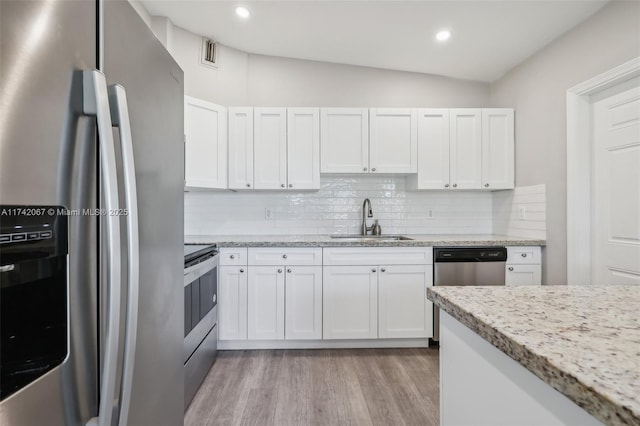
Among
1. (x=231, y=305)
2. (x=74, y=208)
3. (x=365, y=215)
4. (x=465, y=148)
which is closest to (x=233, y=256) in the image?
(x=231, y=305)

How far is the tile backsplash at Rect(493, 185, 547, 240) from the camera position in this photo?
2.57 m

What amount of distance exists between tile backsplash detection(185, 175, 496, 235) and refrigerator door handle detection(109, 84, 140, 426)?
2.41 m

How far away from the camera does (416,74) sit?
3.21 metres

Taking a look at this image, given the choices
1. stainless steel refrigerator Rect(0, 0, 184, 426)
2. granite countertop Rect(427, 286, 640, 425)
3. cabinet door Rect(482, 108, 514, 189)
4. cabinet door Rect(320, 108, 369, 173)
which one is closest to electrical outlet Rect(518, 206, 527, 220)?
cabinet door Rect(482, 108, 514, 189)

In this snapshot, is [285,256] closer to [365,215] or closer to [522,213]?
[365,215]

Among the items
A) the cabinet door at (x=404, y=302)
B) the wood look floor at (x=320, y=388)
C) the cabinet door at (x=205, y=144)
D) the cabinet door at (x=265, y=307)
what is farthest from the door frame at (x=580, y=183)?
the cabinet door at (x=205, y=144)

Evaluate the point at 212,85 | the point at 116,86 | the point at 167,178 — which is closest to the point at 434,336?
the point at 167,178

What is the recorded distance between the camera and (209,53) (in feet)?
9.09

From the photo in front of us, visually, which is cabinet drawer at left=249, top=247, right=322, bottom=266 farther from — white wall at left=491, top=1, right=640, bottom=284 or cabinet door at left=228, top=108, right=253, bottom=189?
white wall at left=491, top=1, right=640, bottom=284

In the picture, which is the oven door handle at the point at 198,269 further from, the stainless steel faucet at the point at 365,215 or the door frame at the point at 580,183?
the door frame at the point at 580,183

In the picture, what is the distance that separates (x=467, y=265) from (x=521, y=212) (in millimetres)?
857

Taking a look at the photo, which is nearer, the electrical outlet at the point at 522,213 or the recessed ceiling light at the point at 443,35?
the recessed ceiling light at the point at 443,35

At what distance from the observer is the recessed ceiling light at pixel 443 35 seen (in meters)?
2.48

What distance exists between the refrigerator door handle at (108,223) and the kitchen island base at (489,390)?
0.79m
